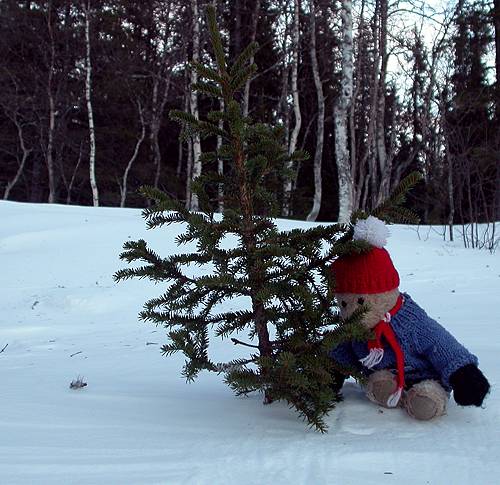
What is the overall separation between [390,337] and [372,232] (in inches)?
18.2

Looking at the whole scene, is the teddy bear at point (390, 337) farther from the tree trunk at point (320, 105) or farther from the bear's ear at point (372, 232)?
the tree trunk at point (320, 105)

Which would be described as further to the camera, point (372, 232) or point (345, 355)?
point (345, 355)

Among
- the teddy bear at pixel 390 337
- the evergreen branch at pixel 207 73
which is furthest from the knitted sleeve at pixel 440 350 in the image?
the evergreen branch at pixel 207 73

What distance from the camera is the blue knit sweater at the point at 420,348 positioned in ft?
7.97

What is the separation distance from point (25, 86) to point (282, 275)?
24.5 m

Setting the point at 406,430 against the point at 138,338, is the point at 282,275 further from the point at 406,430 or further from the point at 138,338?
the point at 138,338

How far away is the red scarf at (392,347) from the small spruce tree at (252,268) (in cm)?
17

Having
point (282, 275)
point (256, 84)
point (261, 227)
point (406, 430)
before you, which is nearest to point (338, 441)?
point (406, 430)

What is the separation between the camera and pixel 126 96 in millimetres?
24641

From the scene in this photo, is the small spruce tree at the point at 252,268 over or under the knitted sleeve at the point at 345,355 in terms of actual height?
over

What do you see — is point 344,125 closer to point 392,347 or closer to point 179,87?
point 179,87

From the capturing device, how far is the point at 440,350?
2.45 metres

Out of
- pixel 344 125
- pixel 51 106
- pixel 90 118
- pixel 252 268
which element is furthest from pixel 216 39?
pixel 51 106

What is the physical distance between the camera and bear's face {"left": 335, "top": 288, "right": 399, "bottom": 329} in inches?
97.5
